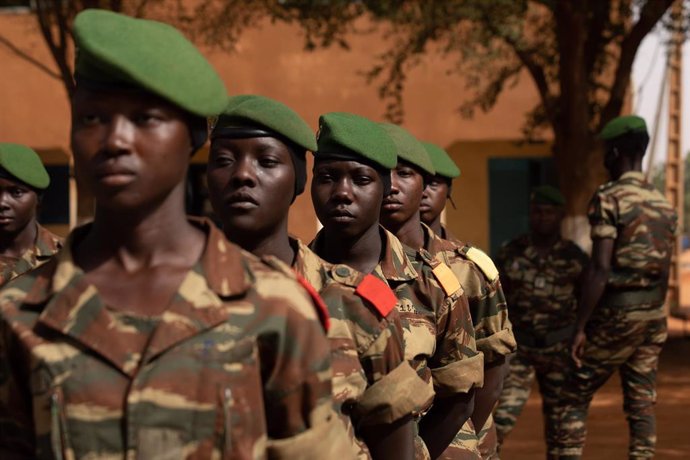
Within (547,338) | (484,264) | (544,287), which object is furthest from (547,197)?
(484,264)

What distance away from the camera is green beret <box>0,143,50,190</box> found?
16.1 ft

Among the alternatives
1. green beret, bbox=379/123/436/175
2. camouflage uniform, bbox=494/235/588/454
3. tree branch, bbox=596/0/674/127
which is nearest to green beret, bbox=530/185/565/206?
camouflage uniform, bbox=494/235/588/454

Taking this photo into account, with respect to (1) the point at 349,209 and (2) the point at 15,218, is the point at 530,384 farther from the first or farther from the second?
(1) the point at 349,209

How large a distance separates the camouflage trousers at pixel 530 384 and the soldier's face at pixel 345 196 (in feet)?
12.7

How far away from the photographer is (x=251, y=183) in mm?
→ 3080

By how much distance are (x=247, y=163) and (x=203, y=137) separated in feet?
3.22

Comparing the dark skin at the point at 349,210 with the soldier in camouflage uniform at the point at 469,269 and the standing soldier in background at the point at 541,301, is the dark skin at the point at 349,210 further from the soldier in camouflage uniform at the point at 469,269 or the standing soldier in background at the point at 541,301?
the standing soldier in background at the point at 541,301

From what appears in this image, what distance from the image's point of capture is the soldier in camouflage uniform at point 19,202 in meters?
4.92

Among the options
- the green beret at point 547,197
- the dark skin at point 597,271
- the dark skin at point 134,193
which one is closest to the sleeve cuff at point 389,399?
the dark skin at point 134,193

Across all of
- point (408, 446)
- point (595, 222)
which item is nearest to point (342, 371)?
point (408, 446)

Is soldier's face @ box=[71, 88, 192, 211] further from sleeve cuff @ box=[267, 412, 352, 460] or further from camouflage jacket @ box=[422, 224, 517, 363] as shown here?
camouflage jacket @ box=[422, 224, 517, 363]

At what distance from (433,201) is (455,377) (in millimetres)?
1965

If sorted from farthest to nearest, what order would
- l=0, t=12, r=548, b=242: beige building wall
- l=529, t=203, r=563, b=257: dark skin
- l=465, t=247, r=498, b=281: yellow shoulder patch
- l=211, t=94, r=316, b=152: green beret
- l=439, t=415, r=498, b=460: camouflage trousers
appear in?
l=0, t=12, r=548, b=242: beige building wall
l=529, t=203, r=563, b=257: dark skin
l=465, t=247, r=498, b=281: yellow shoulder patch
l=439, t=415, r=498, b=460: camouflage trousers
l=211, t=94, r=316, b=152: green beret

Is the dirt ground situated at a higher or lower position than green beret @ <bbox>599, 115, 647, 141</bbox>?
lower
